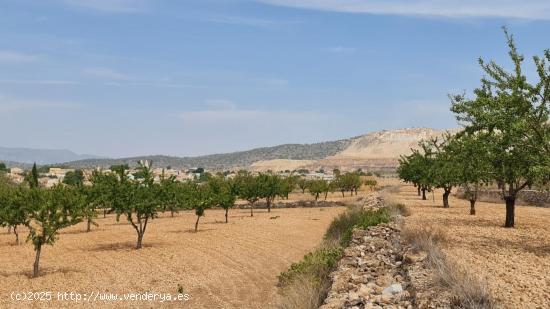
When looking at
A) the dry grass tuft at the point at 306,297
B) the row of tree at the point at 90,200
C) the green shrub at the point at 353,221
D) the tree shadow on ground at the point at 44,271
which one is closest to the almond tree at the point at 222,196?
the row of tree at the point at 90,200

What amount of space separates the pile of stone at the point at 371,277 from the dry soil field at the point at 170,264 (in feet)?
16.1

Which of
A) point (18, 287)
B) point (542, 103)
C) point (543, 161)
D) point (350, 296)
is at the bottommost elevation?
point (18, 287)

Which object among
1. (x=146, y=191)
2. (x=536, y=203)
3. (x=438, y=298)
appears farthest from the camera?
(x=536, y=203)

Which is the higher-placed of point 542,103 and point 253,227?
point 542,103

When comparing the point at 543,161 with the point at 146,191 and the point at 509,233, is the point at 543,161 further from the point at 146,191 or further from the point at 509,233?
the point at 146,191

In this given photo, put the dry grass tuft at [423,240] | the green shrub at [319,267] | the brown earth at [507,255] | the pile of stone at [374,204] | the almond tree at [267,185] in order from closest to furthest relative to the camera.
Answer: the brown earth at [507,255] < the dry grass tuft at [423,240] < the green shrub at [319,267] < the pile of stone at [374,204] < the almond tree at [267,185]

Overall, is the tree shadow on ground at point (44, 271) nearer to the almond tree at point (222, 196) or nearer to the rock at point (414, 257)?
the rock at point (414, 257)

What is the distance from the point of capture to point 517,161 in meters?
26.1

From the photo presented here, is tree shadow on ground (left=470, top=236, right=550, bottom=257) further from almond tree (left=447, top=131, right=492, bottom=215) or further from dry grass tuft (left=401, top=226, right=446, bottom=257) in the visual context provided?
almond tree (left=447, top=131, right=492, bottom=215)

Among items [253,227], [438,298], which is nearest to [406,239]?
[438,298]

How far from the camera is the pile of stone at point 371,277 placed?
1266cm

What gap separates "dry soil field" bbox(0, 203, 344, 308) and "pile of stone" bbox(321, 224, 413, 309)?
490 cm

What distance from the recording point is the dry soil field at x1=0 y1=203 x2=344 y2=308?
23719 millimetres

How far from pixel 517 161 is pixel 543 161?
15.0 ft
